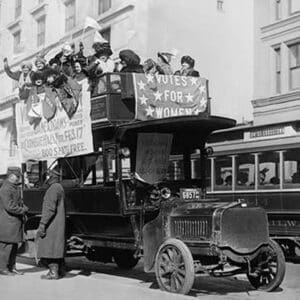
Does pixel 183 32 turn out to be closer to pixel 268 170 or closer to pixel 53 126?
pixel 268 170

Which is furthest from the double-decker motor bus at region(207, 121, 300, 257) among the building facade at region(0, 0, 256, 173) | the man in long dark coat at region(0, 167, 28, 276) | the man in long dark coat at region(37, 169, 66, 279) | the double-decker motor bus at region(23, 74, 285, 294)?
the building facade at region(0, 0, 256, 173)

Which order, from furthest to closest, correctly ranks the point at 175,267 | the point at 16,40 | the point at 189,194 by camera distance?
the point at 16,40 → the point at 189,194 → the point at 175,267

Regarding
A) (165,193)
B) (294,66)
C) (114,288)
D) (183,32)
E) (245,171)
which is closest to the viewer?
(114,288)

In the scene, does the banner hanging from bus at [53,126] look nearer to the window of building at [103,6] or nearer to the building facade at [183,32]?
the building facade at [183,32]

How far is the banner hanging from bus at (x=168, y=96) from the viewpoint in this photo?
1063cm

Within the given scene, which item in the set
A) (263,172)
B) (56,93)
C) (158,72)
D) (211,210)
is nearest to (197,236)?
(211,210)

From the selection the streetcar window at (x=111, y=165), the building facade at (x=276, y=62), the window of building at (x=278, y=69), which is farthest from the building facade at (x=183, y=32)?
the streetcar window at (x=111, y=165)

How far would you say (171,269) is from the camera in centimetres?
918

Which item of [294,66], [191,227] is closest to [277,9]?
[294,66]

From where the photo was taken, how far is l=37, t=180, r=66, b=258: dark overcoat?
33.5ft

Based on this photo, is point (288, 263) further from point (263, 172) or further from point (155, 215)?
point (155, 215)

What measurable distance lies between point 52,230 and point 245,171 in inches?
306

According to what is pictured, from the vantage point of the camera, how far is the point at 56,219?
1031 cm

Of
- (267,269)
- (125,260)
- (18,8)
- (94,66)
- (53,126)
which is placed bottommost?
(125,260)
